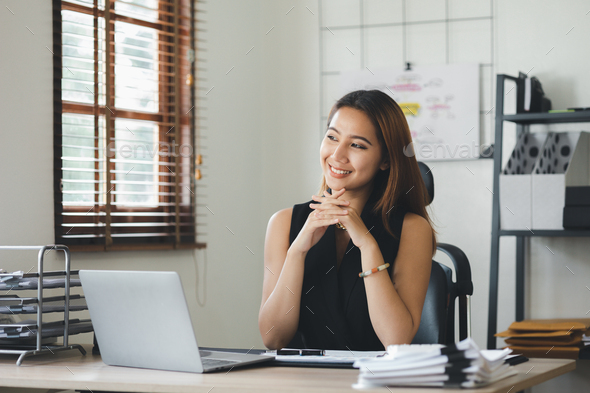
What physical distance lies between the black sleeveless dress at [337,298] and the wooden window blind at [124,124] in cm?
96

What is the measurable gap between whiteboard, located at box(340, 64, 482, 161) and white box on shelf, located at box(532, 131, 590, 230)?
0.35 m

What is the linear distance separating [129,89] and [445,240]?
4.76 ft

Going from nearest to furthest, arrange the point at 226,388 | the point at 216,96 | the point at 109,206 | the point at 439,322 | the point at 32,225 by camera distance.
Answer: the point at 226,388
the point at 439,322
the point at 32,225
the point at 109,206
the point at 216,96

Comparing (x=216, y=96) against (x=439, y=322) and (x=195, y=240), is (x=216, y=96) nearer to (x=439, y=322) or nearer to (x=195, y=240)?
(x=195, y=240)

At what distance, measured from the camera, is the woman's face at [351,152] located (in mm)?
1586

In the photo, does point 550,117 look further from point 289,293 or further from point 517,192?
point 289,293

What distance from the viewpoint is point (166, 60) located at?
2.70 metres

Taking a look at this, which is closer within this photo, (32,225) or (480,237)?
(32,225)

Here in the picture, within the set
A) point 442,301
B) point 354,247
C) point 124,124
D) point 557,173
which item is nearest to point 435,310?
point 442,301

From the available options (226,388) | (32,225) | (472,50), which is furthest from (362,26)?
(226,388)

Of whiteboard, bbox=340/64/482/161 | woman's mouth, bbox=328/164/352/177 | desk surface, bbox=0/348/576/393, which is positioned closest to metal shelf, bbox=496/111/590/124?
whiteboard, bbox=340/64/482/161

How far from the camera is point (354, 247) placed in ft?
5.25

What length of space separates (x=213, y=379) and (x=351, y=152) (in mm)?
709

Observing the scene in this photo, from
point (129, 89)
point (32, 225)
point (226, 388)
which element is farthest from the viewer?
point (129, 89)
